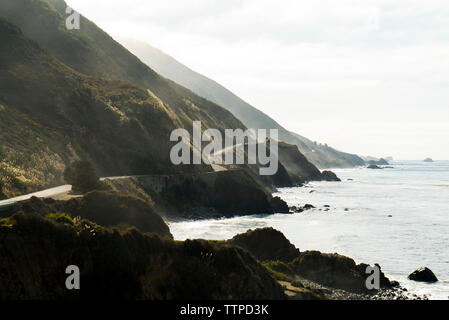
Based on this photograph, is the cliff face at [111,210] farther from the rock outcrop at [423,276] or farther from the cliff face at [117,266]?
the rock outcrop at [423,276]

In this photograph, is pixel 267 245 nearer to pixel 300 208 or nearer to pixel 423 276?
pixel 423 276

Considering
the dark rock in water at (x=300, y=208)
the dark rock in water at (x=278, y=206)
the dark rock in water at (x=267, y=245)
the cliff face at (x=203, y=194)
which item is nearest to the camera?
the dark rock in water at (x=267, y=245)

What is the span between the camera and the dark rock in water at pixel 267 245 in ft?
92.7

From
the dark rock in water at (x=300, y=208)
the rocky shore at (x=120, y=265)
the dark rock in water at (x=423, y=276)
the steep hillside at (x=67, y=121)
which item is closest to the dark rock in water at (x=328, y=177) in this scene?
A: the dark rock in water at (x=300, y=208)

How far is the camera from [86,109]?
66062mm

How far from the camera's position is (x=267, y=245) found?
2884cm

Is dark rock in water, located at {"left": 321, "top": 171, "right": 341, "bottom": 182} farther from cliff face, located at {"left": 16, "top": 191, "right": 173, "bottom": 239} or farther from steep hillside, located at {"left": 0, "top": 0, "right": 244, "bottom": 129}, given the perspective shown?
cliff face, located at {"left": 16, "top": 191, "right": 173, "bottom": 239}

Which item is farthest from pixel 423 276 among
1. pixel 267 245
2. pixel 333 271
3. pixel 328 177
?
pixel 328 177

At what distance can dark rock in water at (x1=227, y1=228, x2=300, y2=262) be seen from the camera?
28.3 metres

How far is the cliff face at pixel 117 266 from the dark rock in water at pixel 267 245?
35.7 feet

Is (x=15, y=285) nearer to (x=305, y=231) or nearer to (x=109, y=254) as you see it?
(x=109, y=254)
